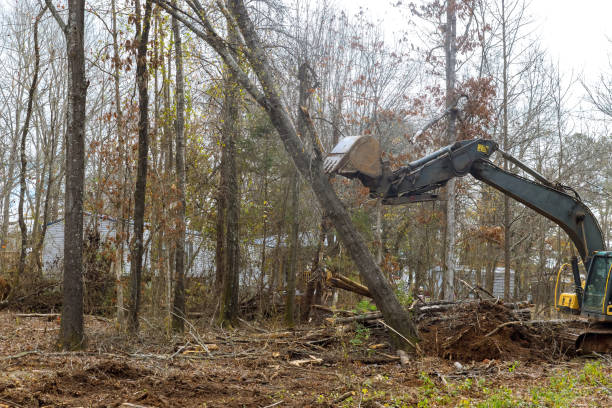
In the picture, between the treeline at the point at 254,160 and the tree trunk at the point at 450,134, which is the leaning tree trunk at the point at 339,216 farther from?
the tree trunk at the point at 450,134

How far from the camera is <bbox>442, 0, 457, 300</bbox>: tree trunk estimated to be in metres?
16.1

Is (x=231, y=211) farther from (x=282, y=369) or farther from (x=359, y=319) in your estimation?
(x=282, y=369)

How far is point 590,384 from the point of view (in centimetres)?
687

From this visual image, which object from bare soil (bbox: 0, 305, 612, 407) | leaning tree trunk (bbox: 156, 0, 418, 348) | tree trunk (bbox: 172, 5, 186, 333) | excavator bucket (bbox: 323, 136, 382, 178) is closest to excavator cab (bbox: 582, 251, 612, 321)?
bare soil (bbox: 0, 305, 612, 407)

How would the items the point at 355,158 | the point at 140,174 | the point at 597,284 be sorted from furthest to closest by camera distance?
the point at 140,174, the point at 597,284, the point at 355,158

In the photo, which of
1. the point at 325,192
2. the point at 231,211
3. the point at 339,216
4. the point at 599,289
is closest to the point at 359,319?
the point at 339,216

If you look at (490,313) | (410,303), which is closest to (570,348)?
(490,313)

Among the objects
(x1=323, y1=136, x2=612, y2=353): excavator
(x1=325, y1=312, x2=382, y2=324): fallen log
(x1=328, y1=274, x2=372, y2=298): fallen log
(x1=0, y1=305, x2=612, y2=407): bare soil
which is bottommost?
(x1=0, y1=305, x2=612, y2=407): bare soil

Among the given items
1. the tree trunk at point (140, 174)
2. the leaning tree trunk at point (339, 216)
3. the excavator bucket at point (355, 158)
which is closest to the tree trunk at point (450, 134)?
the leaning tree trunk at point (339, 216)

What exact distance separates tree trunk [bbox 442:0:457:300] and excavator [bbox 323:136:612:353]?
5.50m

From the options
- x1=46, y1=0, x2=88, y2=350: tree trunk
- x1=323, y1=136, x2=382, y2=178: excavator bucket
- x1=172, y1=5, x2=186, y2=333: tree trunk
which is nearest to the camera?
x1=323, y1=136, x2=382, y2=178: excavator bucket

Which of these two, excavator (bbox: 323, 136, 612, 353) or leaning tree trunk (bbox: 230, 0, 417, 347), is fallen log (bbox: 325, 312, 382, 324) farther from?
excavator (bbox: 323, 136, 612, 353)

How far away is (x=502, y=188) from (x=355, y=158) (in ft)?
11.1

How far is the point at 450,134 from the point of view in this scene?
16594 mm
